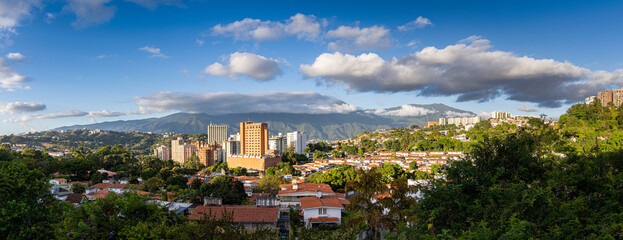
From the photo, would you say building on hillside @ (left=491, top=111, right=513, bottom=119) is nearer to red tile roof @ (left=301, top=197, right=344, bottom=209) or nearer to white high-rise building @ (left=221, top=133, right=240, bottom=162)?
white high-rise building @ (left=221, top=133, right=240, bottom=162)

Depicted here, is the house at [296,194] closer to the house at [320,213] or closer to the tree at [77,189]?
the house at [320,213]

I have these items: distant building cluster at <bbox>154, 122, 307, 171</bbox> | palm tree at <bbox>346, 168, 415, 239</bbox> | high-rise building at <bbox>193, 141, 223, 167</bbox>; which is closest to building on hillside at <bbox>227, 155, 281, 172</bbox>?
distant building cluster at <bbox>154, 122, 307, 171</bbox>

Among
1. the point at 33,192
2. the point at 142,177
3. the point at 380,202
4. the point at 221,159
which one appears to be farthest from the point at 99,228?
the point at 221,159

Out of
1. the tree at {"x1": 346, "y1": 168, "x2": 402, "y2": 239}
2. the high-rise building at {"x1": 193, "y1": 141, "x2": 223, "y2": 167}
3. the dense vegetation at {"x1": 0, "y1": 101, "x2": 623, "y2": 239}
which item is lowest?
the high-rise building at {"x1": 193, "y1": 141, "x2": 223, "y2": 167}

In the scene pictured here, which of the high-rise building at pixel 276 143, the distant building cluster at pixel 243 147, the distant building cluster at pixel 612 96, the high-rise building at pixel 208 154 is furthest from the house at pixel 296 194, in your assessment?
the high-rise building at pixel 276 143

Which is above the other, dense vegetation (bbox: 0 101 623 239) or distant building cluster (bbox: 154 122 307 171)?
dense vegetation (bbox: 0 101 623 239)

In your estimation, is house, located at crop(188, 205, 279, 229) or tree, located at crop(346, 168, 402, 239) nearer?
tree, located at crop(346, 168, 402, 239)

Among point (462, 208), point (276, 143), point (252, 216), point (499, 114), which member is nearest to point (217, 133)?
point (276, 143)

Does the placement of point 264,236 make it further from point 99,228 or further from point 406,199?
point 406,199
